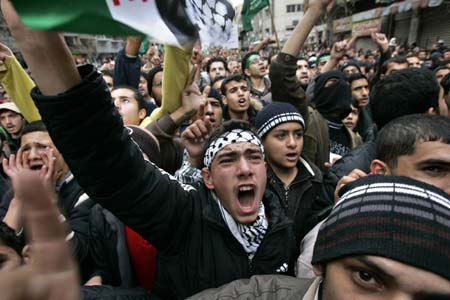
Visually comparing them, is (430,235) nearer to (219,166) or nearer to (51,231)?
(51,231)

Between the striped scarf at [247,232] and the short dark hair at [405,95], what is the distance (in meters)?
1.18

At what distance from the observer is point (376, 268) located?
0.93 meters

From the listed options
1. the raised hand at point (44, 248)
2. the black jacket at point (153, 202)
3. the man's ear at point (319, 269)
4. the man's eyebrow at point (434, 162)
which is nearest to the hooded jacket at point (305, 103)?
the black jacket at point (153, 202)

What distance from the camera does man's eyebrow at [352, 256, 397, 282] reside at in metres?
0.92

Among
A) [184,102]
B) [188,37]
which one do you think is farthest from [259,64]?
[188,37]

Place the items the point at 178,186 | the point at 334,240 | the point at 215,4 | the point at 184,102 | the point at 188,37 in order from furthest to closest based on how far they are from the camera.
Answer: the point at 184,102 < the point at 178,186 < the point at 215,4 < the point at 334,240 < the point at 188,37

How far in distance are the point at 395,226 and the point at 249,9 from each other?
16.1 feet

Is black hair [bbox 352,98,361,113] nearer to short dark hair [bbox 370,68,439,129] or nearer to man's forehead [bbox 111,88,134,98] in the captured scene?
short dark hair [bbox 370,68,439,129]

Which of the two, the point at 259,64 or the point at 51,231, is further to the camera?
the point at 259,64

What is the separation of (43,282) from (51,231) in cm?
7

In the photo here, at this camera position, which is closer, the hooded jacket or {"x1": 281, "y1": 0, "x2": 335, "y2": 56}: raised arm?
{"x1": 281, "y1": 0, "x2": 335, "y2": 56}: raised arm

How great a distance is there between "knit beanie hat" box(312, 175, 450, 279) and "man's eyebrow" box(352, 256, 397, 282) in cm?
2

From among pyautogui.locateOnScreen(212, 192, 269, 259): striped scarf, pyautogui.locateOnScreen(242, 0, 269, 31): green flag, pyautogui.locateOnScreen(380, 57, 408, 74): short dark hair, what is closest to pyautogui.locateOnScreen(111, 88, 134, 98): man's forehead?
pyautogui.locateOnScreen(212, 192, 269, 259): striped scarf

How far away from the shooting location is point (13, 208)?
1742 mm
